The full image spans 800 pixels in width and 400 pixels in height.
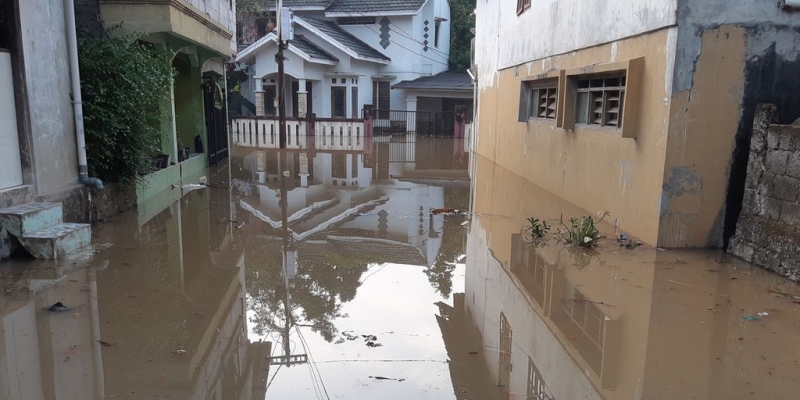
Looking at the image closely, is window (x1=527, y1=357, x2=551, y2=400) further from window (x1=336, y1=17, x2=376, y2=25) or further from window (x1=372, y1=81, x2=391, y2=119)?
window (x1=336, y1=17, x2=376, y2=25)

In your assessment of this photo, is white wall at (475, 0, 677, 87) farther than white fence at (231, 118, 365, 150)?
No

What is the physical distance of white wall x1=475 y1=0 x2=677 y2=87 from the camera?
23.8 feet

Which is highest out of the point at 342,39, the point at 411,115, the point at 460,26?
the point at 460,26

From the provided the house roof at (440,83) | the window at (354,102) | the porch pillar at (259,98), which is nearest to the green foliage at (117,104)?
the porch pillar at (259,98)

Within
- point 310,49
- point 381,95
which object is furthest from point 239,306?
point 381,95

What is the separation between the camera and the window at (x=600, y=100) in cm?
817

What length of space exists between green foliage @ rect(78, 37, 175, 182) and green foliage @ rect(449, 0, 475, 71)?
25439 millimetres

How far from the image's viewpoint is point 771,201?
6.29 m

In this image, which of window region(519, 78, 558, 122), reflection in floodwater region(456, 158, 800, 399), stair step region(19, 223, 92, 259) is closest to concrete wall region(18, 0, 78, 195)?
stair step region(19, 223, 92, 259)

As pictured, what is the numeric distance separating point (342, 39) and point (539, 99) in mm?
17819

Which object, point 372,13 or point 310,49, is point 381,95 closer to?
point 372,13

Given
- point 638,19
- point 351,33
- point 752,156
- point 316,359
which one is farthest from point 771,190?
point 351,33

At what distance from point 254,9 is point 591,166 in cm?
2500

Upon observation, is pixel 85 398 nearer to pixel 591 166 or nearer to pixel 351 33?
pixel 591 166
